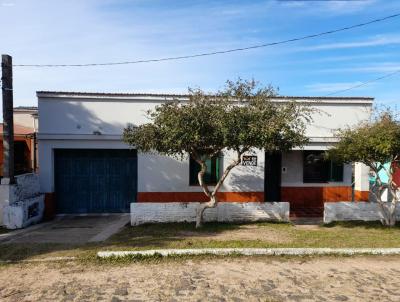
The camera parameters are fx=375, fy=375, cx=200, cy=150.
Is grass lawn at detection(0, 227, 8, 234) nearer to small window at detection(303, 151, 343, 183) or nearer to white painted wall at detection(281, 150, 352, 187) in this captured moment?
white painted wall at detection(281, 150, 352, 187)

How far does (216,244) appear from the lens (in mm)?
8477

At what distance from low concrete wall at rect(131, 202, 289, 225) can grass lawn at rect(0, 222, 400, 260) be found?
0.36 metres

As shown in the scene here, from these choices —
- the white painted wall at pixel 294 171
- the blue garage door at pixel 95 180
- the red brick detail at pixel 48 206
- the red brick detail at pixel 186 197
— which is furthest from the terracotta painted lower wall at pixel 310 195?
the red brick detail at pixel 48 206

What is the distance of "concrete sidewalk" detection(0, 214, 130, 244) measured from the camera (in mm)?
9250

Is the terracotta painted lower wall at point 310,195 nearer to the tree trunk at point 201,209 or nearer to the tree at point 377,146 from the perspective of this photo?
the tree at point 377,146

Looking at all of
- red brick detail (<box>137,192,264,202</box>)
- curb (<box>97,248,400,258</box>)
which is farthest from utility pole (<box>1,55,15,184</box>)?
curb (<box>97,248,400,258</box>)

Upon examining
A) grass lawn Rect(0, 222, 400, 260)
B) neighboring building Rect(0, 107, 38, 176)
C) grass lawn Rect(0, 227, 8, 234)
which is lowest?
grass lawn Rect(0, 227, 8, 234)

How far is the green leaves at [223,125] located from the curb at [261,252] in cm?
265

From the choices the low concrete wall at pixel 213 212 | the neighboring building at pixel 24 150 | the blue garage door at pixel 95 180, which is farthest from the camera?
the neighboring building at pixel 24 150

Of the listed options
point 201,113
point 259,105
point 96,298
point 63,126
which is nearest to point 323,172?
point 259,105

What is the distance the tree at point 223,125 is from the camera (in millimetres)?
9109

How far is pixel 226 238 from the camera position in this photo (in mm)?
9258

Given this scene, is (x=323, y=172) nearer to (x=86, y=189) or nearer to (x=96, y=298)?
(x=86, y=189)

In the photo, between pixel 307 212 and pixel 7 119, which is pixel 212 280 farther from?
pixel 7 119
